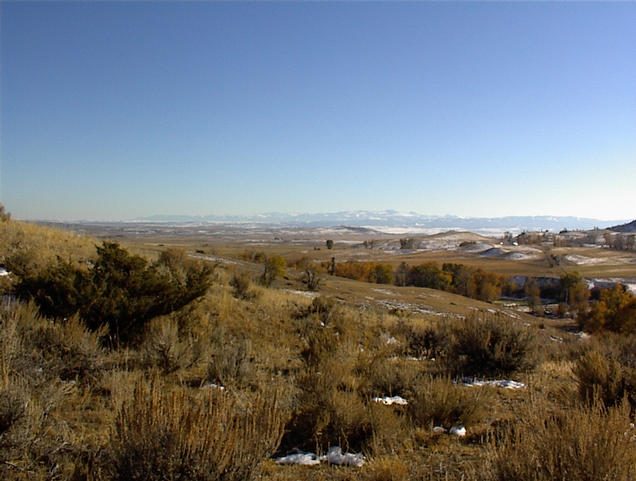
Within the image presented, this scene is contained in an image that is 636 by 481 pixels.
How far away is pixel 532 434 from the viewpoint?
308 cm

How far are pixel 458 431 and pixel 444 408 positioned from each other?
34 centimetres

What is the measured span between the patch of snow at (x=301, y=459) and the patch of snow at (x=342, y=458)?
0.09m

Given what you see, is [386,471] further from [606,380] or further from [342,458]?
[606,380]

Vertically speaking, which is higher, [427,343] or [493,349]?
[493,349]

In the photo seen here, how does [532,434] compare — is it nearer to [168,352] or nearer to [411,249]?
[168,352]

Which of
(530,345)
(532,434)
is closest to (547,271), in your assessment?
(530,345)

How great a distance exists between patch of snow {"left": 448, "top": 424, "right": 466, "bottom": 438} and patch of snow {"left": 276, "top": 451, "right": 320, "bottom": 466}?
5.74 ft

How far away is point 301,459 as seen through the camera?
13.8 feet

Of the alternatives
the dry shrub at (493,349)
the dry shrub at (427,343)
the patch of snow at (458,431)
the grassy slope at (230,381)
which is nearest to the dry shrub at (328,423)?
the grassy slope at (230,381)

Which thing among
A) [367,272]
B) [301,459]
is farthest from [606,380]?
[367,272]

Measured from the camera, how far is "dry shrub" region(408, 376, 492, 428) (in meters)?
5.13

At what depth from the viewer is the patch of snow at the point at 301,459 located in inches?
163

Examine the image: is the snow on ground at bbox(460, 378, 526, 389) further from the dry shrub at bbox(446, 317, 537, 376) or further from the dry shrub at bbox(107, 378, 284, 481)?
the dry shrub at bbox(107, 378, 284, 481)

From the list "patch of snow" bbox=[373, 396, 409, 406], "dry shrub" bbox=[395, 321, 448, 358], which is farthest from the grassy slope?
"dry shrub" bbox=[395, 321, 448, 358]
